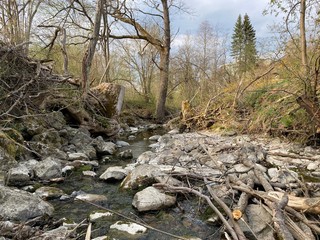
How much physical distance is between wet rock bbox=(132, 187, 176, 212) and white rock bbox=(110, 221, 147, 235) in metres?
0.37

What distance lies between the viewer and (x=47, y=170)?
177 inches

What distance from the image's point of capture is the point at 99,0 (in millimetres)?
7887

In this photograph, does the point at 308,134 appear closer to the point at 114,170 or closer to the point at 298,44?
the point at 298,44

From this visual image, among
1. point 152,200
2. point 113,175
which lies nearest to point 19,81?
point 113,175

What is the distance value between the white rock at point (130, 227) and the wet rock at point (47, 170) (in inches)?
77.7

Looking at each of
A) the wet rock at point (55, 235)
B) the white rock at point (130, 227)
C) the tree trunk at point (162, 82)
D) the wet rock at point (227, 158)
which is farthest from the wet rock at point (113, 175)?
the tree trunk at point (162, 82)

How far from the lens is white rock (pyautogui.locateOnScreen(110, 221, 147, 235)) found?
284 centimetres

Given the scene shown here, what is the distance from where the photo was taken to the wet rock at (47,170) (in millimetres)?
4418

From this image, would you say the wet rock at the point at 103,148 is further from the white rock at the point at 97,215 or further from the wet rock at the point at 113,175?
→ the white rock at the point at 97,215

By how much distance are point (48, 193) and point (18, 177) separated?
2.77ft

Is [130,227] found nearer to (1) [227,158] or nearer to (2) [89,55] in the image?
(1) [227,158]

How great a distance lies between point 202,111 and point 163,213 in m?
7.41

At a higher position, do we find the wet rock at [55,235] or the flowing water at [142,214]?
the wet rock at [55,235]

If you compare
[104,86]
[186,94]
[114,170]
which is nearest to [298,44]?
[114,170]
